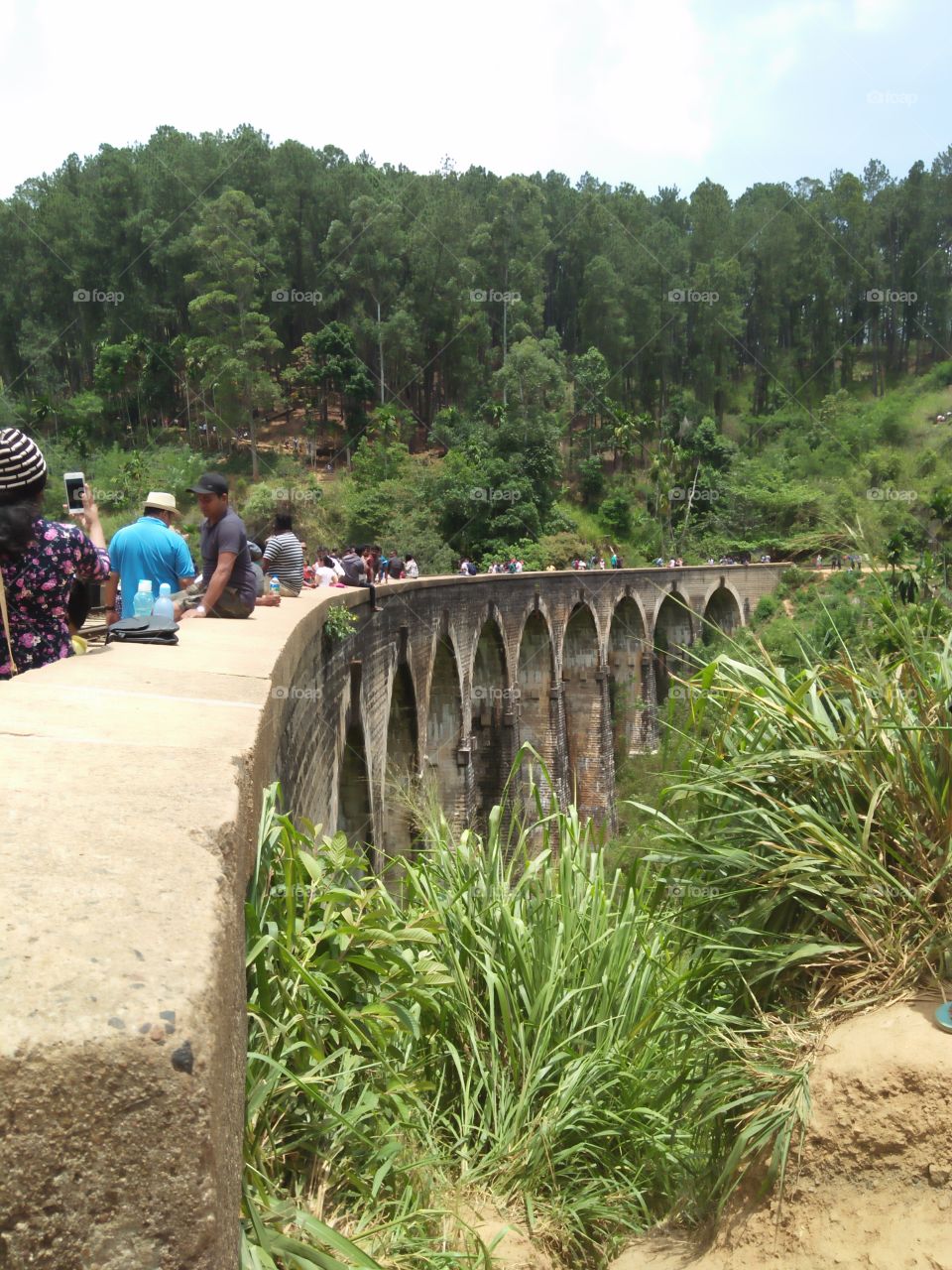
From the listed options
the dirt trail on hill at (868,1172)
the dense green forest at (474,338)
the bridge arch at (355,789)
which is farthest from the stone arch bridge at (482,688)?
the dense green forest at (474,338)

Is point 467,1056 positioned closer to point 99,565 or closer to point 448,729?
point 99,565

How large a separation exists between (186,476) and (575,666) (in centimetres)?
2175

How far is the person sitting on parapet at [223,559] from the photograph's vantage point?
5711 millimetres

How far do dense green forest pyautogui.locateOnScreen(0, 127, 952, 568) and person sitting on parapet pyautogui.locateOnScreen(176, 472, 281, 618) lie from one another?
33.7 meters

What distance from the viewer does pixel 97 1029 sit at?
1082 mm

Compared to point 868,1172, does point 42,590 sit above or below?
above

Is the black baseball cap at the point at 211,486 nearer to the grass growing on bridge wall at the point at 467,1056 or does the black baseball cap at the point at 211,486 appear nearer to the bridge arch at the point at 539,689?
the grass growing on bridge wall at the point at 467,1056

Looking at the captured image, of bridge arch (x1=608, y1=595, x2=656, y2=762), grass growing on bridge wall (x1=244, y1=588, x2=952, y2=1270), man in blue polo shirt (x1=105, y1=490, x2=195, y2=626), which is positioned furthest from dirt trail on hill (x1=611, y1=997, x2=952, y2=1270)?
bridge arch (x1=608, y1=595, x2=656, y2=762)

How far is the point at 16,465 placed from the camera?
3.44 meters

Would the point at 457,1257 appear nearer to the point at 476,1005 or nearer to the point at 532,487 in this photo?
the point at 476,1005

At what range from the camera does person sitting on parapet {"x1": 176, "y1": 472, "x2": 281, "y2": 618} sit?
225 inches

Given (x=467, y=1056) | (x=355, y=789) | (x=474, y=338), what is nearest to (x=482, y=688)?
(x=355, y=789)

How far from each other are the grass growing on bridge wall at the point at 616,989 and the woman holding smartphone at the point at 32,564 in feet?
3.99

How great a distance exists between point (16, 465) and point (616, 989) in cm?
233
